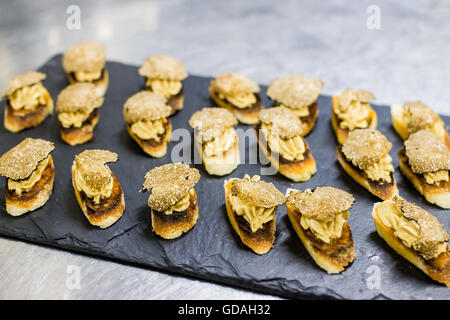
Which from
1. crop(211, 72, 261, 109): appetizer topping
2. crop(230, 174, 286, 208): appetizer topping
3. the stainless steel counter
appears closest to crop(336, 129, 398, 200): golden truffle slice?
crop(230, 174, 286, 208): appetizer topping

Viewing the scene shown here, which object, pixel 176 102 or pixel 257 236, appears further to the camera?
pixel 176 102

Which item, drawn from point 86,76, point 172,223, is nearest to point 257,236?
point 172,223

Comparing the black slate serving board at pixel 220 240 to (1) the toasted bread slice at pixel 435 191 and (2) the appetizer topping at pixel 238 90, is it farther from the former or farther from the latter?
(2) the appetizer topping at pixel 238 90

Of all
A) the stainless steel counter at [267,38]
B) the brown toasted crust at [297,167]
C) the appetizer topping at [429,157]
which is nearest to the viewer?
Result: the appetizer topping at [429,157]

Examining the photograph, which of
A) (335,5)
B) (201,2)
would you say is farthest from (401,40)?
(201,2)

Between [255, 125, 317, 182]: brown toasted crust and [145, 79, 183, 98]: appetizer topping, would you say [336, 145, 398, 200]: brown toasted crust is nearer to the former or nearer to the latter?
[255, 125, 317, 182]: brown toasted crust

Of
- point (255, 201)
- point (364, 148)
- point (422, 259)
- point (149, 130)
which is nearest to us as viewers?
point (422, 259)

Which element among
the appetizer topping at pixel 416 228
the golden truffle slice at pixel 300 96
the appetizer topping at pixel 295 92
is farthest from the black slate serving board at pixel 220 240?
the appetizer topping at pixel 295 92

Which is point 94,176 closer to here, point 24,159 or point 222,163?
point 24,159
